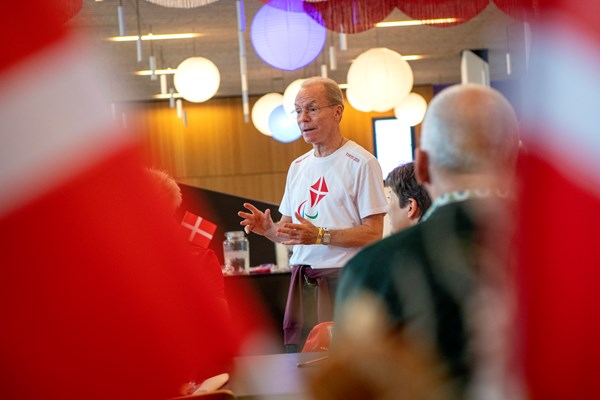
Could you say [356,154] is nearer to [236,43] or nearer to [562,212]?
[562,212]

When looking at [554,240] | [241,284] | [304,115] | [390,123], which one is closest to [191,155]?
[390,123]

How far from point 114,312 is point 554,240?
0.85m

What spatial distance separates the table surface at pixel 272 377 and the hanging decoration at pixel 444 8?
139 inches

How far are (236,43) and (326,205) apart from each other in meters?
7.44

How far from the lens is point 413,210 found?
82.4 inches

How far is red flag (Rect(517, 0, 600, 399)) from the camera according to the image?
131 cm

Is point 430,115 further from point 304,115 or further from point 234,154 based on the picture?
point 234,154

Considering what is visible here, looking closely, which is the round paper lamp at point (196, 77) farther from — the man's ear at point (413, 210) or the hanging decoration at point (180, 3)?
the man's ear at point (413, 210)

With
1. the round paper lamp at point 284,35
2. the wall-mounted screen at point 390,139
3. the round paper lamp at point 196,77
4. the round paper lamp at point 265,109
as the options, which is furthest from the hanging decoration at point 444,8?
the wall-mounted screen at point 390,139

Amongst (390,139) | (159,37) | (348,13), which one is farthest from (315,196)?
(390,139)

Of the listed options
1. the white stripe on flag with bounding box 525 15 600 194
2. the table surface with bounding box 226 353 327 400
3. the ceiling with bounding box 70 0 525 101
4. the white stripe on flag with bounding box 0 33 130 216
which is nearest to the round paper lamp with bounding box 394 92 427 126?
the ceiling with bounding box 70 0 525 101

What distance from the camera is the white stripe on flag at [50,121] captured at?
1182 mm

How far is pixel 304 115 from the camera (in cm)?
279

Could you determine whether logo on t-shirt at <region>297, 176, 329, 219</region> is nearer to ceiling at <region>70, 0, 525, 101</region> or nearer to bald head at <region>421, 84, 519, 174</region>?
bald head at <region>421, 84, 519, 174</region>
